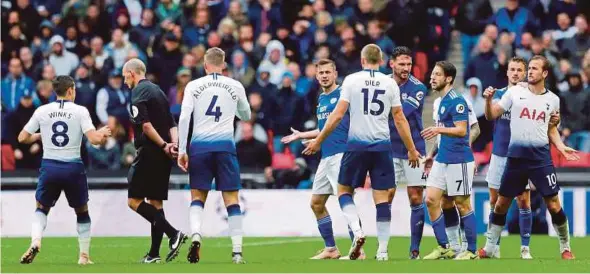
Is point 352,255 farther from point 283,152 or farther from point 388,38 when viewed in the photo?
point 388,38

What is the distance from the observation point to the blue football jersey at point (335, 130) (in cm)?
1727

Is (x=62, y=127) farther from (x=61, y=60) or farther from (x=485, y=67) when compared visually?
(x=61, y=60)

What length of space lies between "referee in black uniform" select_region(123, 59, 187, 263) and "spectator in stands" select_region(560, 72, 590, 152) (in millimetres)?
10770

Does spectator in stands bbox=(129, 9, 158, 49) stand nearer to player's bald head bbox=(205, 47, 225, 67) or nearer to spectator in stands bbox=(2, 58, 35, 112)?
spectator in stands bbox=(2, 58, 35, 112)

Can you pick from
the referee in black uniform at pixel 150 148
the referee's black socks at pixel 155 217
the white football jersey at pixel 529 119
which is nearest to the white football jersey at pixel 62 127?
the referee in black uniform at pixel 150 148

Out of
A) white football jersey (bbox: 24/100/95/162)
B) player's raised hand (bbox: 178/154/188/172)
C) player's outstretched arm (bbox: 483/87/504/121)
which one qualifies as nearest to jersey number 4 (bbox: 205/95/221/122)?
player's raised hand (bbox: 178/154/188/172)

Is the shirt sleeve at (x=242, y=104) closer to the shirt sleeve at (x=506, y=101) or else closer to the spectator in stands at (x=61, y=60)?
the shirt sleeve at (x=506, y=101)

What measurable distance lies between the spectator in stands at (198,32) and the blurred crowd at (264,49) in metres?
0.03

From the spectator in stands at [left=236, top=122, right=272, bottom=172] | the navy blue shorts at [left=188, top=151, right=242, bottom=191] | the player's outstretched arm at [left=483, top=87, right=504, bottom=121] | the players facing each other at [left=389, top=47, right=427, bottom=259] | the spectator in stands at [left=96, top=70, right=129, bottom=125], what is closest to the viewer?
the navy blue shorts at [left=188, top=151, right=242, bottom=191]

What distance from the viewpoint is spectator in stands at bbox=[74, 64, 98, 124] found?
2697cm

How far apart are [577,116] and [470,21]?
3316 mm

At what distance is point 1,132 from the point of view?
26.7 meters

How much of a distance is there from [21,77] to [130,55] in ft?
6.71

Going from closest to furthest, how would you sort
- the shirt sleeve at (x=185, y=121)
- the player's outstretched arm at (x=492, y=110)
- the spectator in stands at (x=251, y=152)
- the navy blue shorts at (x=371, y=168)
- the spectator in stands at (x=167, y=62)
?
the shirt sleeve at (x=185, y=121) → the navy blue shorts at (x=371, y=168) → the player's outstretched arm at (x=492, y=110) → the spectator in stands at (x=251, y=152) → the spectator in stands at (x=167, y=62)
